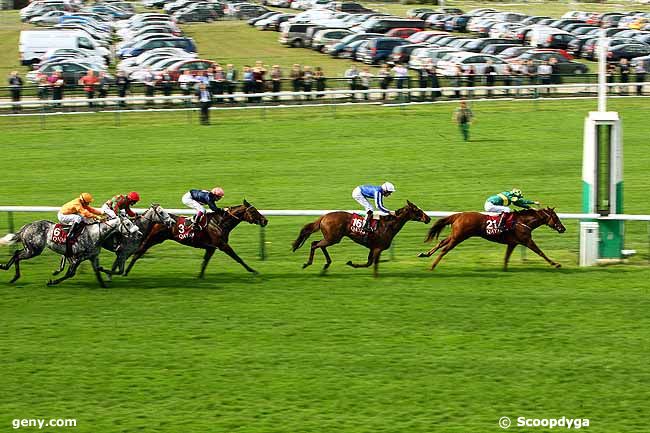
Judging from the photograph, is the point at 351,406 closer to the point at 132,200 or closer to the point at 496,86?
the point at 132,200

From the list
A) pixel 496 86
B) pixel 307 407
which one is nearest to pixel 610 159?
pixel 307 407

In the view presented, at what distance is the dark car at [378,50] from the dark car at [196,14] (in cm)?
2216

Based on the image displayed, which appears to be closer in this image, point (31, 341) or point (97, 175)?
point (31, 341)

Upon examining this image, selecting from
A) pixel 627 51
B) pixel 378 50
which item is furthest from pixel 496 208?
pixel 627 51

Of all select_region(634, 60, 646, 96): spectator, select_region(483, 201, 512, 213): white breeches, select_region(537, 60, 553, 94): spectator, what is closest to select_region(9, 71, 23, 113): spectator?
select_region(537, 60, 553, 94): spectator

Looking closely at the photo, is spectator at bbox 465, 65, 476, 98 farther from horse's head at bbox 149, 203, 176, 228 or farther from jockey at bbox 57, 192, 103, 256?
jockey at bbox 57, 192, 103, 256

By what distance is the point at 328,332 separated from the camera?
1371cm

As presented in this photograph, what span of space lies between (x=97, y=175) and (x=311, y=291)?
A: 12.2m

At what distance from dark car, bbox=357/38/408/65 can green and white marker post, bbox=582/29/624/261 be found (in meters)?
27.4

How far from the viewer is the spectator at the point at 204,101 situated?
32906 mm

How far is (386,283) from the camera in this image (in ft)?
54.2

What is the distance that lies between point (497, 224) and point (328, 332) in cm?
460

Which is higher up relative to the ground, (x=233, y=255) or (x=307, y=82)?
(x=307, y=82)

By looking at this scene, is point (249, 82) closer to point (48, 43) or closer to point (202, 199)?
point (48, 43)
